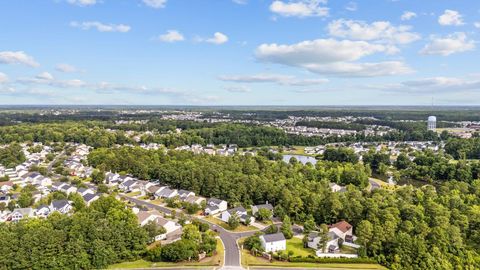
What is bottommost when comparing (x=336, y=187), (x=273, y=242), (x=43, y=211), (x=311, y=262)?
(x=311, y=262)

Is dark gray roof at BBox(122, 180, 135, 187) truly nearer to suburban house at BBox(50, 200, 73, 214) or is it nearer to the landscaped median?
suburban house at BBox(50, 200, 73, 214)

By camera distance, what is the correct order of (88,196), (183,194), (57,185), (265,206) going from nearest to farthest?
(265,206) → (88,196) → (183,194) → (57,185)

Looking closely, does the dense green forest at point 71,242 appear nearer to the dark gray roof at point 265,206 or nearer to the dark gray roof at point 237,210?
the dark gray roof at point 237,210

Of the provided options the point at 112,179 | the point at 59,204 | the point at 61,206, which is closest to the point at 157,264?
the point at 61,206

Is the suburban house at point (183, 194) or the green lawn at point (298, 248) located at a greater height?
the suburban house at point (183, 194)

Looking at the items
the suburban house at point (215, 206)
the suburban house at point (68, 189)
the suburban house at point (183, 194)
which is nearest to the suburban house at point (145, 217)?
the suburban house at point (215, 206)

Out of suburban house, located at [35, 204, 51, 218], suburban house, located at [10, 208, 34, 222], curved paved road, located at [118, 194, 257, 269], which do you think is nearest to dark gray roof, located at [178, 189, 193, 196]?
curved paved road, located at [118, 194, 257, 269]

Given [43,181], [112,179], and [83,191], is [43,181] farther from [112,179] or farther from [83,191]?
[83,191]

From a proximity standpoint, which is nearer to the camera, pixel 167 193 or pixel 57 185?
pixel 167 193
